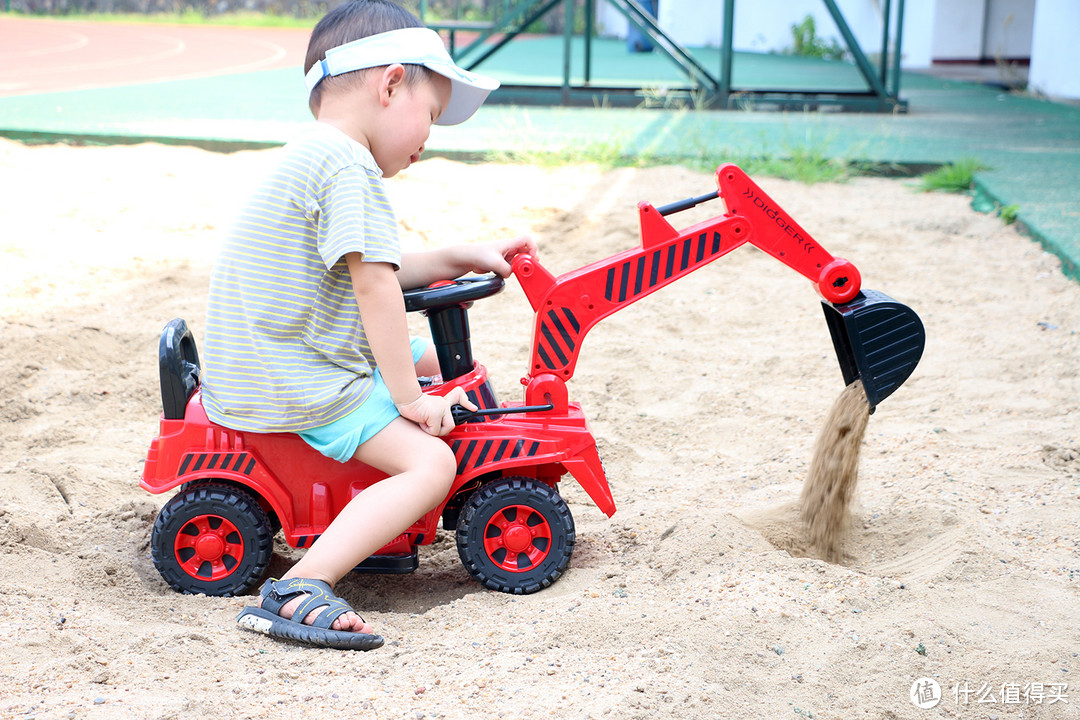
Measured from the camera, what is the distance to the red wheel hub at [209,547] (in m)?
1.93

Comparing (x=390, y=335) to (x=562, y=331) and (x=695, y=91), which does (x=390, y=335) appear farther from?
(x=695, y=91)

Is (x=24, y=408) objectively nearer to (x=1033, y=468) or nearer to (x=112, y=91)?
(x=1033, y=468)

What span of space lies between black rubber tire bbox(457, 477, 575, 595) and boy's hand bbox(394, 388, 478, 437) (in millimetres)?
168

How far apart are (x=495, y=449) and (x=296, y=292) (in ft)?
1.60

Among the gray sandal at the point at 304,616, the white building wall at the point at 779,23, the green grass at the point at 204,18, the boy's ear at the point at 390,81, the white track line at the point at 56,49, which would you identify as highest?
the green grass at the point at 204,18

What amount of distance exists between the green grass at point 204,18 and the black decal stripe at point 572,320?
2310 centimetres

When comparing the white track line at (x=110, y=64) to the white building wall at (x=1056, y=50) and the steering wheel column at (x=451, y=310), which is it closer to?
the white building wall at (x=1056, y=50)

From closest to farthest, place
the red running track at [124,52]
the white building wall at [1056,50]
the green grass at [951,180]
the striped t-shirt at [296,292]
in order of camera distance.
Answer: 1. the striped t-shirt at [296,292]
2. the green grass at [951,180]
3. the white building wall at [1056,50]
4. the red running track at [124,52]

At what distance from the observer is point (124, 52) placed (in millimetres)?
15219

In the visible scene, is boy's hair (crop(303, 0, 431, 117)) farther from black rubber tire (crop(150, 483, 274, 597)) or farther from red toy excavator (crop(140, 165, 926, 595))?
black rubber tire (crop(150, 483, 274, 597))

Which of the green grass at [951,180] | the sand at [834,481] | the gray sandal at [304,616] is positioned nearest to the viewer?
the gray sandal at [304,616]

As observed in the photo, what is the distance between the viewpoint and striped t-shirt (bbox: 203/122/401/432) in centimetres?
178

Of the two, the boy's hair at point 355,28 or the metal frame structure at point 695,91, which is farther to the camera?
the metal frame structure at point 695,91

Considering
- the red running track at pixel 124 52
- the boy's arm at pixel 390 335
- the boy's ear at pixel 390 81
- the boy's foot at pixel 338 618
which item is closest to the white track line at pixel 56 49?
the red running track at pixel 124 52
